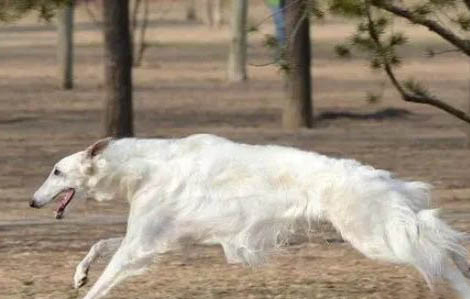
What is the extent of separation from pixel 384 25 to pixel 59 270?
9.83 ft

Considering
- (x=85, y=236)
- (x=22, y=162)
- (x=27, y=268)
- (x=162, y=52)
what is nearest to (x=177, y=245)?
(x=27, y=268)

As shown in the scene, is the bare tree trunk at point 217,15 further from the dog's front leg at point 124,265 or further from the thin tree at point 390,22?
the dog's front leg at point 124,265

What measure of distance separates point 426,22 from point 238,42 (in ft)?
71.2

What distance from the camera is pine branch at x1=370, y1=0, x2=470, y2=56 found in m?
10.7

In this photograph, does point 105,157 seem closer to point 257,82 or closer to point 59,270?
point 59,270

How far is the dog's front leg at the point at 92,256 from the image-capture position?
372 inches

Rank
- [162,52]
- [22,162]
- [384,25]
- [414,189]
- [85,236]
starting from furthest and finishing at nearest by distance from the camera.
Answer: [162,52] < [22,162] < [85,236] < [384,25] < [414,189]

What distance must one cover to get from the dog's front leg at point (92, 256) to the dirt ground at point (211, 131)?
39 centimetres

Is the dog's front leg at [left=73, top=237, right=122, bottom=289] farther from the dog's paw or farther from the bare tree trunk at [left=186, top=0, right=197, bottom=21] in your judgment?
the bare tree trunk at [left=186, top=0, right=197, bottom=21]

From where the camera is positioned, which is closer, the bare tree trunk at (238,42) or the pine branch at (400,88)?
the pine branch at (400,88)

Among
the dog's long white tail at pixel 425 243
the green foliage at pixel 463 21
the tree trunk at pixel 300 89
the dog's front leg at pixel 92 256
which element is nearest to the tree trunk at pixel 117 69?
the tree trunk at pixel 300 89

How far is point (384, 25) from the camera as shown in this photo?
11.0m

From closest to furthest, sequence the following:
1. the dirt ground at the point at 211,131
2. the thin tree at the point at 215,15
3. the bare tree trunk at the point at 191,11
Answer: the dirt ground at the point at 211,131, the thin tree at the point at 215,15, the bare tree trunk at the point at 191,11

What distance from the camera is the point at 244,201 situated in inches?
355
